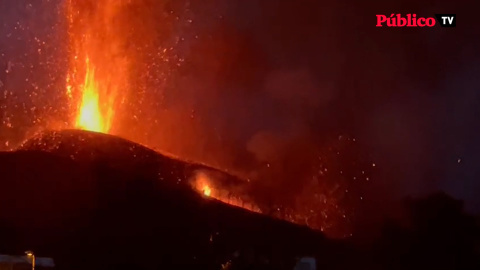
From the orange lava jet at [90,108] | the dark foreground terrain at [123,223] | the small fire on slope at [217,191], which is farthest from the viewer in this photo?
the orange lava jet at [90,108]

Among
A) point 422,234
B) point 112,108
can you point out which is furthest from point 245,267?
point 112,108

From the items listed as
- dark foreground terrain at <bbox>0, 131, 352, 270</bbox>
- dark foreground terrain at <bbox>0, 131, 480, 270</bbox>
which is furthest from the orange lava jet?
dark foreground terrain at <bbox>0, 131, 352, 270</bbox>

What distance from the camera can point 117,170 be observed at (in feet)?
40.8

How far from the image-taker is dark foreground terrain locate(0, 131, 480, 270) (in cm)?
997

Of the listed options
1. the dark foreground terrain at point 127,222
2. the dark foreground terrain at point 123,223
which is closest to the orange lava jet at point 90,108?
the dark foreground terrain at point 127,222

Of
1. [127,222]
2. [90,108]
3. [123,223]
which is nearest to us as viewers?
[123,223]

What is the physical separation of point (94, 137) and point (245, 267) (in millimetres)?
6113

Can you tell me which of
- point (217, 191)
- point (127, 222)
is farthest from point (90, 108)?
point (127, 222)

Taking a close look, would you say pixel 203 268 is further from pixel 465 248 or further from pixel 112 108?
pixel 112 108

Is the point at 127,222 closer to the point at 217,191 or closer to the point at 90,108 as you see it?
the point at 217,191

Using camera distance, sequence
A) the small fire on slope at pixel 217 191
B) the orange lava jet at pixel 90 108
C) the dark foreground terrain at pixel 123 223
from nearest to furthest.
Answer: the dark foreground terrain at pixel 123 223 < the small fire on slope at pixel 217 191 < the orange lava jet at pixel 90 108

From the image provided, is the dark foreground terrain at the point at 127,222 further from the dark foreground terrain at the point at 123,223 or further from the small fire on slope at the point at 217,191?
the small fire on slope at the point at 217,191

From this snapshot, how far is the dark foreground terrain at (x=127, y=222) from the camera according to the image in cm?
997

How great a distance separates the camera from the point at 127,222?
10.8 metres
